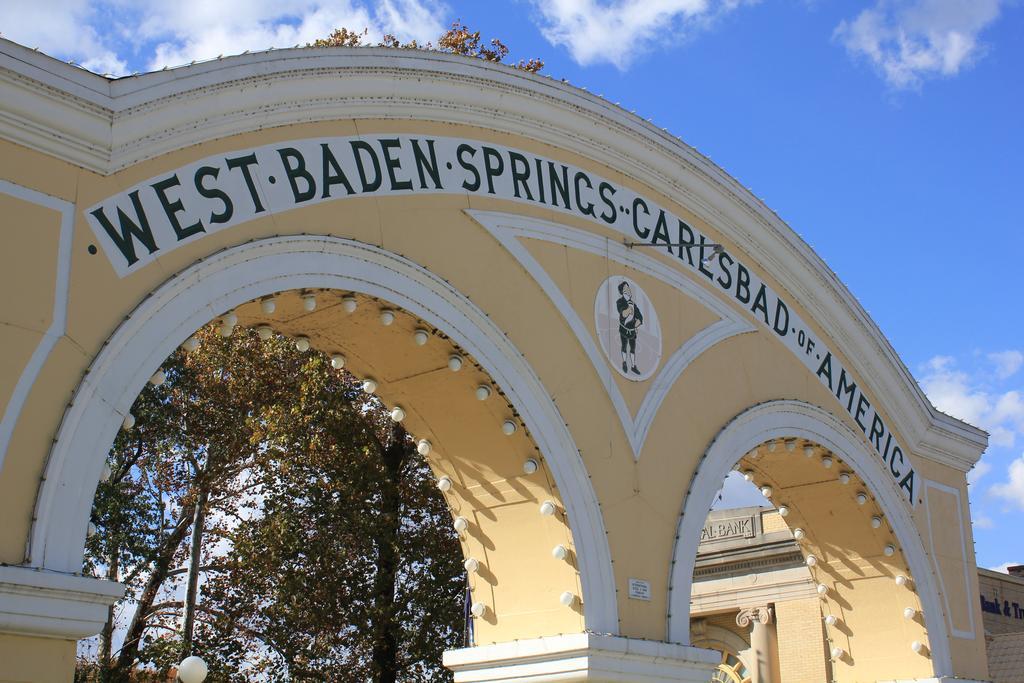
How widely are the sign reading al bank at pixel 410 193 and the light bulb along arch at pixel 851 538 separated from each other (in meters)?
0.65

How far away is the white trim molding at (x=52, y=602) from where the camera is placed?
22.2ft

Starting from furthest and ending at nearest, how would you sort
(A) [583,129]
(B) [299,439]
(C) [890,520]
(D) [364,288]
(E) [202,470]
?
(E) [202,470], (B) [299,439], (C) [890,520], (A) [583,129], (D) [364,288]

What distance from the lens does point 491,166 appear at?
10711 millimetres

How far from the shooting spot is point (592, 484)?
1077 cm

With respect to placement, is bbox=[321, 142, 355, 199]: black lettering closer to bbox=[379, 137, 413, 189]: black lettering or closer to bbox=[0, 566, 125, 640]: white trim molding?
bbox=[379, 137, 413, 189]: black lettering

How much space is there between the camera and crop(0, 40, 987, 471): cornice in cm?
785

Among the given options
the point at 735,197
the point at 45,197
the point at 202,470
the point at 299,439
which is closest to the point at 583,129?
the point at 735,197

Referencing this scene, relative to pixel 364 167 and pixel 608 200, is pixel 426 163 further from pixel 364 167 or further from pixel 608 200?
pixel 608 200

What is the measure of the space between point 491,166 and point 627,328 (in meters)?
2.07

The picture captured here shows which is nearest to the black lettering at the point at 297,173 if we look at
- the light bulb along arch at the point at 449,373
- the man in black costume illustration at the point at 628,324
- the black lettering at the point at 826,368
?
the light bulb along arch at the point at 449,373

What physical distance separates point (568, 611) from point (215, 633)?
9.21 m

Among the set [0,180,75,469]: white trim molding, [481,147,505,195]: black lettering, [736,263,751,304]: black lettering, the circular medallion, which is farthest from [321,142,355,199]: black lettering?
[736,263,751,304]: black lettering

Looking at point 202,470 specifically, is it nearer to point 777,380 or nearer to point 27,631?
point 777,380

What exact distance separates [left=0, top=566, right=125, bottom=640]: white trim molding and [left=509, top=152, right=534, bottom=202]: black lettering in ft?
16.8
